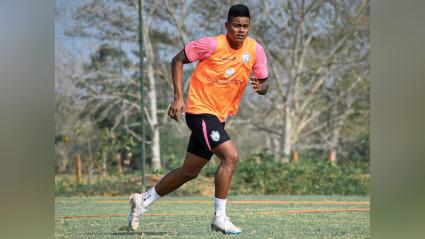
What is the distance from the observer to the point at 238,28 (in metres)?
7.34

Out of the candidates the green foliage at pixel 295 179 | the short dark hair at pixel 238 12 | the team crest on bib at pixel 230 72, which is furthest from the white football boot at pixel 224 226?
the green foliage at pixel 295 179

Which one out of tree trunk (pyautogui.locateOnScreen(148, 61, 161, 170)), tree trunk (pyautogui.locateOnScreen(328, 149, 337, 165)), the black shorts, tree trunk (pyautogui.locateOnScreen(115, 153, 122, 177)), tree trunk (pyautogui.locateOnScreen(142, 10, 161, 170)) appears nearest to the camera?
the black shorts

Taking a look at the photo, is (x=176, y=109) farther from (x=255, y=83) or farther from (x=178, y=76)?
(x=255, y=83)

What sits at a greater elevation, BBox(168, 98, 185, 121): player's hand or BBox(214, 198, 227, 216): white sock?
BBox(168, 98, 185, 121): player's hand

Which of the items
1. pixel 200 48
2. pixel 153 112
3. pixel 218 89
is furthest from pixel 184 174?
pixel 153 112

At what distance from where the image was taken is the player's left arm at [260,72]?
7891mm

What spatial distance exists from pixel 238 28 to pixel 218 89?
2.10 feet

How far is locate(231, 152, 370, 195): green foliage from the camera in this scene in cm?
2275

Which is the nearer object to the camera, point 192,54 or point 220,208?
point 220,208

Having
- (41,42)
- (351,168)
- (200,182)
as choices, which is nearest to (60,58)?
(200,182)

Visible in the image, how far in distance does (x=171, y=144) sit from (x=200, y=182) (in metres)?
8.13

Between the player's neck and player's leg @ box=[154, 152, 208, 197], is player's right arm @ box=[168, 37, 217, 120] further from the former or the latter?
player's leg @ box=[154, 152, 208, 197]

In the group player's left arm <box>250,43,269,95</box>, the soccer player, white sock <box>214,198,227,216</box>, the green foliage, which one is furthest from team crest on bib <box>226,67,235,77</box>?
the green foliage

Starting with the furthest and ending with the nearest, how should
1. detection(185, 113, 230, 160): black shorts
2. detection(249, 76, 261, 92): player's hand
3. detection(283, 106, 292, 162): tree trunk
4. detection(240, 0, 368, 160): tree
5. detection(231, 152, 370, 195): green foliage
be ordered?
detection(283, 106, 292, 162): tree trunk < detection(240, 0, 368, 160): tree < detection(231, 152, 370, 195): green foliage < detection(249, 76, 261, 92): player's hand < detection(185, 113, 230, 160): black shorts
